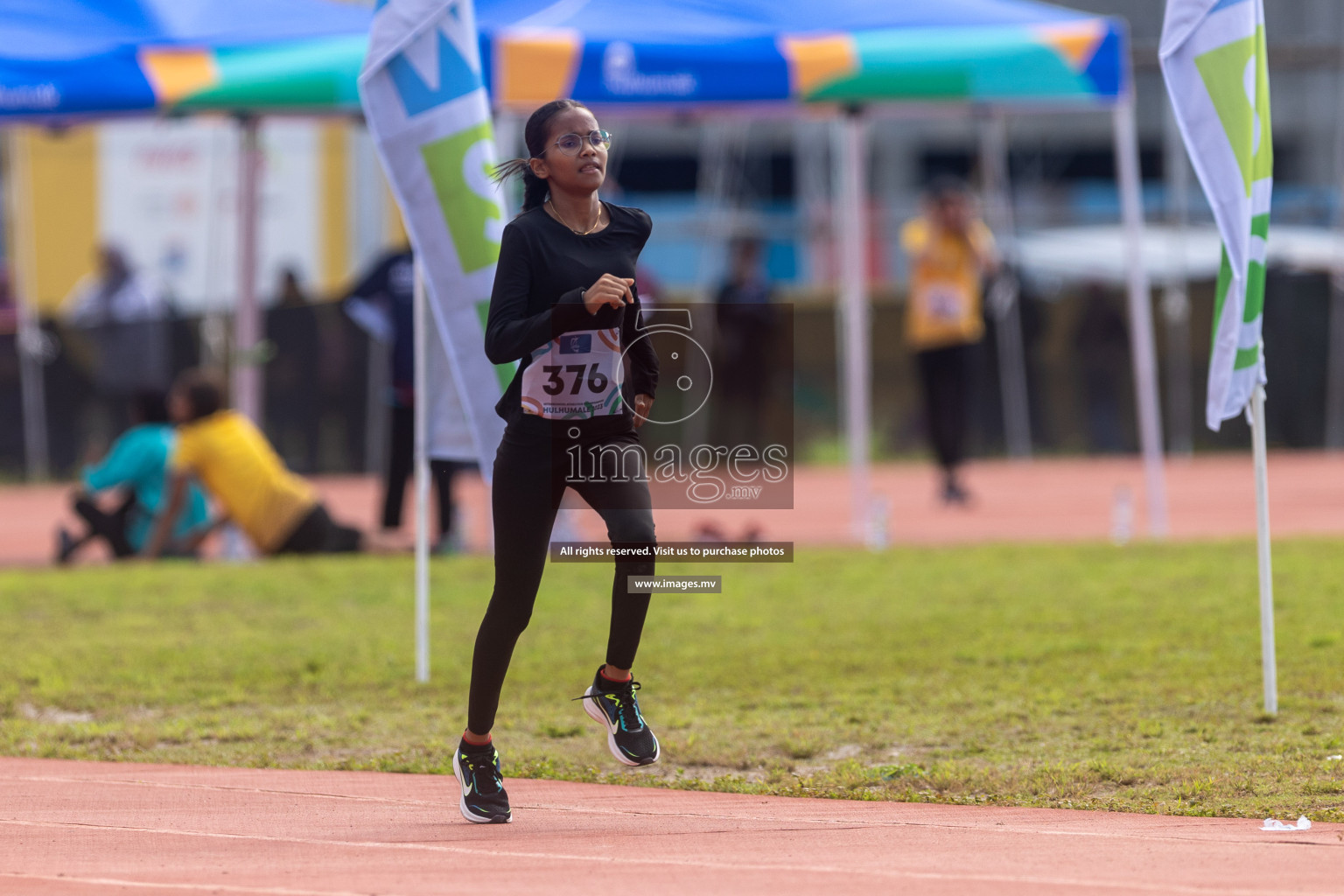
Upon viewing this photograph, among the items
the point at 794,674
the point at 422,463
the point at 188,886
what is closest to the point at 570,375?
→ the point at 188,886

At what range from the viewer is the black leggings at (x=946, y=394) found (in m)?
13.4

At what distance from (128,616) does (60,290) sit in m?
12.6

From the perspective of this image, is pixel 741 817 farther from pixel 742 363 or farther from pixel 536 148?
pixel 742 363

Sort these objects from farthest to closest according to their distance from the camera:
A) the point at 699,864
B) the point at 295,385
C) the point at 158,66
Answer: the point at 295,385
the point at 158,66
the point at 699,864

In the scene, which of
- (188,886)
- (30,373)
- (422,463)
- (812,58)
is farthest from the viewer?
(30,373)

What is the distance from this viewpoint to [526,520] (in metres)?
5.18

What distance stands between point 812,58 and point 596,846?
713 centimetres

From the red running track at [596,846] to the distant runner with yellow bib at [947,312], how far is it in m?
8.09

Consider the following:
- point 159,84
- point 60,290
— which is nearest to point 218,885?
point 159,84

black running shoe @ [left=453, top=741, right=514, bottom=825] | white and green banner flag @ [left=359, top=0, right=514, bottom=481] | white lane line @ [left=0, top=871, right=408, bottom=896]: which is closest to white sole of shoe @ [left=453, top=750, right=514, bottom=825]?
black running shoe @ [left=453, top=741, right=514, bottom=825]

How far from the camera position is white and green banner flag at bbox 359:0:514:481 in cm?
705

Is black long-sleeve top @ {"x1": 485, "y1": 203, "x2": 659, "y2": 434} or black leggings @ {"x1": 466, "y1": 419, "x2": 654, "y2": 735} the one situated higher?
black long-sleeve top @ {"x1": 485, "y1": 203, "x2": 659, "y2": 434}

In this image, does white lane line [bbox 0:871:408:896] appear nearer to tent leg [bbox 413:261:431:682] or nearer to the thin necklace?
the thin necklace

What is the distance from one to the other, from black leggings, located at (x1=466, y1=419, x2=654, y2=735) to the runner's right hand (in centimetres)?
46
